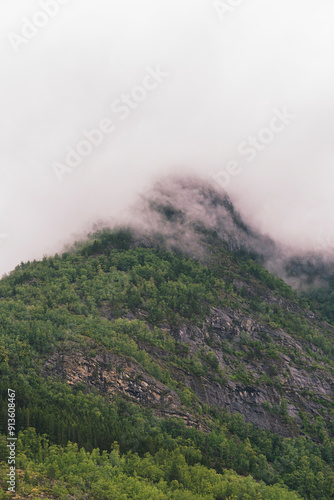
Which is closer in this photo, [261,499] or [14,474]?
[14,474]

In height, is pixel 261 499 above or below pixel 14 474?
above

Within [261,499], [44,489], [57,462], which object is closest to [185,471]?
[261,499]

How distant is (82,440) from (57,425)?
404 inches

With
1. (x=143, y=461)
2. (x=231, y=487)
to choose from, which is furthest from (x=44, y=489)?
(x=231, y=487)

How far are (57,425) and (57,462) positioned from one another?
20.6 metres

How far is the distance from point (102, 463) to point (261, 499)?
58.0 m

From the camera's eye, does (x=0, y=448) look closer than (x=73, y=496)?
No

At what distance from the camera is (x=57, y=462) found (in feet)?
579

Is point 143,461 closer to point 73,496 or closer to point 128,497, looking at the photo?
point 128,497

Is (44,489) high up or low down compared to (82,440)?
down

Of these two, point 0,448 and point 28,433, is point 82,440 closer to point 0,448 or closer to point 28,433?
point 28,433

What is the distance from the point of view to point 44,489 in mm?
154375

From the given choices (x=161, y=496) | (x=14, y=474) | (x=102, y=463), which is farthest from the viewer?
(x=102, y=463)

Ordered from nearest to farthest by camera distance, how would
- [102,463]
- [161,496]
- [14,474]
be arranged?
[14,474] → [161,496] → [102,463]
